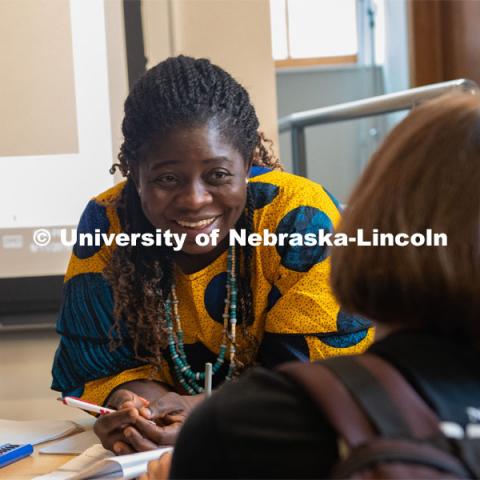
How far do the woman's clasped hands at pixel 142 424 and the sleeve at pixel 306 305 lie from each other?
0.21 metres

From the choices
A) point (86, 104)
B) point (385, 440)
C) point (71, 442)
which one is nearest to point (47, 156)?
point (86, 104)

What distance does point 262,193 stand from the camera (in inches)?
65.4

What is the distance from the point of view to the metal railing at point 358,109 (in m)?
2.07

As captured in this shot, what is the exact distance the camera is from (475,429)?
2.05 feet

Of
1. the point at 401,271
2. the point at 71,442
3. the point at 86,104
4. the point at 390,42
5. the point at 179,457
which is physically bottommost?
the point at 71,442

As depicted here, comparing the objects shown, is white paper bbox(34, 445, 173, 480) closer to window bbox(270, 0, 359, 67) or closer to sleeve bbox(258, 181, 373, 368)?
sleeve bbox(258, 181, 373, 368)

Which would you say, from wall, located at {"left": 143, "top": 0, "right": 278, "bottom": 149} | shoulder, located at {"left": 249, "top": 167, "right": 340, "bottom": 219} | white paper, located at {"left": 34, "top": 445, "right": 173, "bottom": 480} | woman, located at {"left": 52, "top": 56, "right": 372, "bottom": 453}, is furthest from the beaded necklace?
wall, located at {"left": 143, "top": 0, "right": 278, "bottom": 149}

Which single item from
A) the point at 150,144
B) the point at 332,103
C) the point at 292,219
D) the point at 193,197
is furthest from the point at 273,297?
the point at 332,103

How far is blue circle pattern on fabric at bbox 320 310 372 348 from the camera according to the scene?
156 cm

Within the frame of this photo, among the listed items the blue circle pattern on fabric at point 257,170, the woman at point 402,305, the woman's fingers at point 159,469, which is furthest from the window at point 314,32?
the woman at point 402,305

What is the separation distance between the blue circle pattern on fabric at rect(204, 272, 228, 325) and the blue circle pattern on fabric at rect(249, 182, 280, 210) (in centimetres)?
15

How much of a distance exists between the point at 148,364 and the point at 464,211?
1.06 meters

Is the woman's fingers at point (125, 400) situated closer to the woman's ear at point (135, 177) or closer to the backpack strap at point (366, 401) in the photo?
the woman's ear at point (135, 177)

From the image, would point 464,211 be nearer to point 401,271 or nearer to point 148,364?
point 401,271
